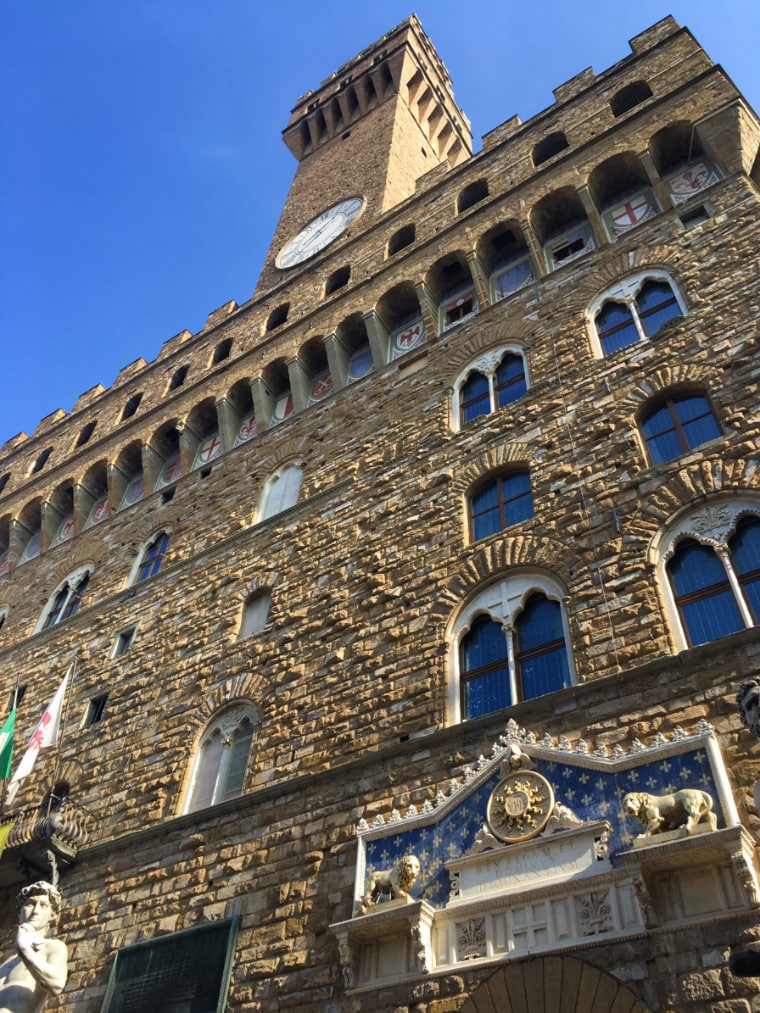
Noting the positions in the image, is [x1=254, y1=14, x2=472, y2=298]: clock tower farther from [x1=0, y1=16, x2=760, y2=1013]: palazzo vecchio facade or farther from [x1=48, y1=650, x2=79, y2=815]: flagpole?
[x1=48, y1=650, x2=79, y2=815]: flagpole

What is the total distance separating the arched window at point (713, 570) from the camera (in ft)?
20.4

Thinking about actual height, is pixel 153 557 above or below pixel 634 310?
above

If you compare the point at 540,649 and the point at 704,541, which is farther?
the point at 540,649

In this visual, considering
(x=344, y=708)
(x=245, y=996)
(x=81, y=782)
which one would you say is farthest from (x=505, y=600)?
(x=81, y=782)

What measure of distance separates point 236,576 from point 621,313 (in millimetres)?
5357

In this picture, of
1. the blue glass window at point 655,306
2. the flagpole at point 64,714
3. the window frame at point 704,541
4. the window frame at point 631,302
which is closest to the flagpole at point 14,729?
the flagpole at point 64,714

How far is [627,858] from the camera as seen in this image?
16.2 feet

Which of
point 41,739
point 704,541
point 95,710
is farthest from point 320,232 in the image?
point 704,541

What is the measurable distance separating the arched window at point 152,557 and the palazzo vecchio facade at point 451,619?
70 millimetres

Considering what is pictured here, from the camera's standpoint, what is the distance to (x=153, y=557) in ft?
42.0

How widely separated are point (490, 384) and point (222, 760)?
199 inches

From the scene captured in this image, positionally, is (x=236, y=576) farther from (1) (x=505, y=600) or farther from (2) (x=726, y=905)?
(2) (x=726, y=905)

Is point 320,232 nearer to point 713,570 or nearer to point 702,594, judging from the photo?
point 713,570

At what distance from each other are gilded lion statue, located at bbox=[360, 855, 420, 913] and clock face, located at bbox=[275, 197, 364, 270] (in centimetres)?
1228
